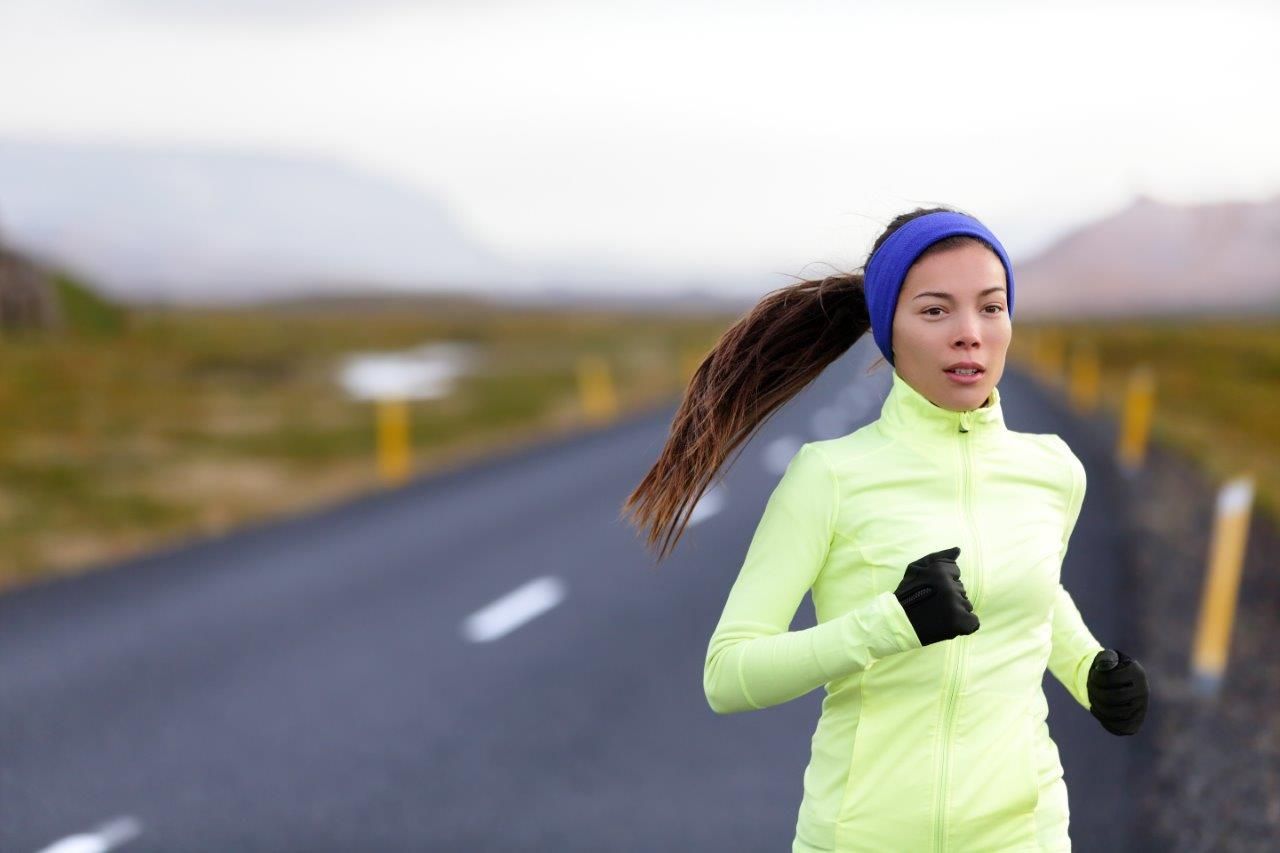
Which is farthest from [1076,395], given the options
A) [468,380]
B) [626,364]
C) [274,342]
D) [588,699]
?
[274,342]

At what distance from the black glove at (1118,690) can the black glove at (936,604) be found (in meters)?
0.45

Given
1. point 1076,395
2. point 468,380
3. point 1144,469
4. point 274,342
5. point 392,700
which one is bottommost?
point 274,342

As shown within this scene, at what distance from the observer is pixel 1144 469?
16312 millimetres

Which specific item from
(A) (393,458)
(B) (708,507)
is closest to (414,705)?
(B) (708,507)

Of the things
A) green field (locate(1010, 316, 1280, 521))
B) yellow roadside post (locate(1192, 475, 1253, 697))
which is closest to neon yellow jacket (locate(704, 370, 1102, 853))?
yellow roadside post (locate(1192, 475, 1253, 697))

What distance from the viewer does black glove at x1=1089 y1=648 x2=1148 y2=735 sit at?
7.79 ft

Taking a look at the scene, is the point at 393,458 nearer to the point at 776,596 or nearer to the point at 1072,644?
the point at 1072,644

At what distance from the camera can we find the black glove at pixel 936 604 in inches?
80.1

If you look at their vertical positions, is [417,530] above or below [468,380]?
above

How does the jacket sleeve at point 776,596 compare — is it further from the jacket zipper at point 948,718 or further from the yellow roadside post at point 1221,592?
the yellow roadside post at point 1221,592

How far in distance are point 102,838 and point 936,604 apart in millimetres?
4503

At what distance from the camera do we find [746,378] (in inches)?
101

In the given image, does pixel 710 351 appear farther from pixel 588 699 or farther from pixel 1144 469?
pixel 1144 469

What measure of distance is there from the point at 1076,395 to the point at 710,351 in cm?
A: 2711
